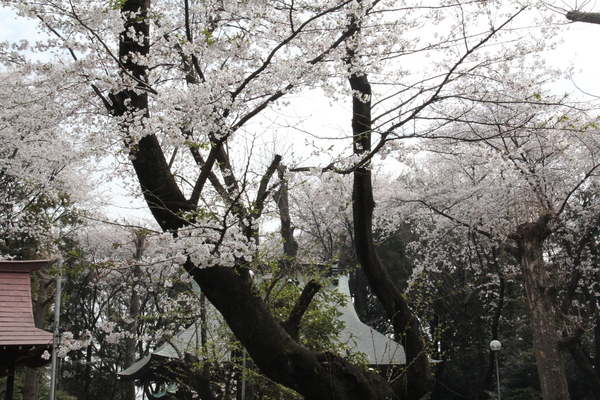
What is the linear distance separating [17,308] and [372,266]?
5074 mm

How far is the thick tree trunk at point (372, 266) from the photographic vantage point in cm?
445

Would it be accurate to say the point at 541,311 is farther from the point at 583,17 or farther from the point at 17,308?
the point at 17,308

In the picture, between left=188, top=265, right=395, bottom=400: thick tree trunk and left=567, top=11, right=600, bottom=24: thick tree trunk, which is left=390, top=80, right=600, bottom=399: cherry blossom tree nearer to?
left=567, top=11, right=600, bottom=24: thick tree trunk

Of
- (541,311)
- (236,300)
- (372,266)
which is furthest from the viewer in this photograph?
(541,311)

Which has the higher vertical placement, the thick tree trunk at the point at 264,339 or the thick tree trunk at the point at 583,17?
the thick tree trunk at the point at 583,17

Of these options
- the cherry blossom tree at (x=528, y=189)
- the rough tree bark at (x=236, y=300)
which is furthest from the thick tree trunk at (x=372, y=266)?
the cherry blossom tree at (x=528, y=189)

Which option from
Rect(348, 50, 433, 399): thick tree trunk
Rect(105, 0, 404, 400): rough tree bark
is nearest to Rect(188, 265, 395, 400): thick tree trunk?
Rect(105, 0, 404, 400): rough tree bark

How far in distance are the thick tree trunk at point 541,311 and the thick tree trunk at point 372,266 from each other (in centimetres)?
548

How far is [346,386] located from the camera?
12.6ft

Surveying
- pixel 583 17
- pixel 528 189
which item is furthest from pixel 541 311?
pixel 583 17

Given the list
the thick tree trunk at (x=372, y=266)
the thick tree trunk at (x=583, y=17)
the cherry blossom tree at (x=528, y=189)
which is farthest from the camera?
the cherry blossom tree at (x=528, y=189)

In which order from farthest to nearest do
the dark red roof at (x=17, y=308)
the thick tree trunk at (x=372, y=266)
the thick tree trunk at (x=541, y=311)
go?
the thick tree trunk at (x=541, y=311)
the dark red roof at (x=17, y=308)
the thick tree trunk at (x=372, y=266)

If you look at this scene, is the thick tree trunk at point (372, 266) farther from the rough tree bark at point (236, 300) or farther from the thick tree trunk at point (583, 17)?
the thick tree trunk at point (583, 17)

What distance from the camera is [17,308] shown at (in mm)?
6883
